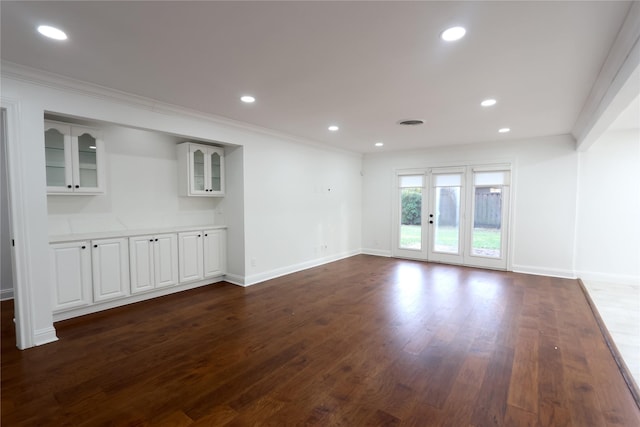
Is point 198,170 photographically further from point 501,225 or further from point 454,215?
point 501,225

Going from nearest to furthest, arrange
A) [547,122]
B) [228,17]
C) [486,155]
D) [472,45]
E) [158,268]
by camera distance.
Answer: [228,17] < [472,45] < [158,268] < [547,122] < [486,155]

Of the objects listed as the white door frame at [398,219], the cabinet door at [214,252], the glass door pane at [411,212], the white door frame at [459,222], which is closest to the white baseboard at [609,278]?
the white door frame at [459,222]

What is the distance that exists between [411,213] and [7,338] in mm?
6644

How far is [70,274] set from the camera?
3.34 m

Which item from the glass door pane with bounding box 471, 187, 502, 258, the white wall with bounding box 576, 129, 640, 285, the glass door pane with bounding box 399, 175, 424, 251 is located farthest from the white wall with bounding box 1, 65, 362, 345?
the white wall with bounding box 576, 129, 640, 285

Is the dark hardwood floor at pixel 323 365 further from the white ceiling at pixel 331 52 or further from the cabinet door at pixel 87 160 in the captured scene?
the white ceiling at pixel 331 52

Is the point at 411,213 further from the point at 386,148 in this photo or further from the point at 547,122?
the point at 547,122

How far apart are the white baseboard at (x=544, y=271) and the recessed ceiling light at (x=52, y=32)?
6960 mm

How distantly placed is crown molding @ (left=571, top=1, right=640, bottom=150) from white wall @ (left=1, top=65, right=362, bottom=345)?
4.11m

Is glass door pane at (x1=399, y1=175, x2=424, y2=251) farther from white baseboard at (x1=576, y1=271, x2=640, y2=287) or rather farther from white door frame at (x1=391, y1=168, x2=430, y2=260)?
white baseboard at (x1=576, y1=271, x2=640, y2=287)

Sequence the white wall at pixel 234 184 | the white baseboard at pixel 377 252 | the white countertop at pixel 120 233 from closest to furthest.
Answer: the white wall at pixel 234 184 < the white countertop at pixel 120 233 < the white baseboard at pixel 377 252

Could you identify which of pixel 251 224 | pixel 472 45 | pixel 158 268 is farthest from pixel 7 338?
pixel 472 45

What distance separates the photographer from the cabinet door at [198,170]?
4574 millimetres

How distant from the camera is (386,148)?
6770 millimetres
